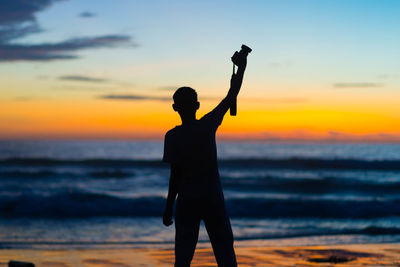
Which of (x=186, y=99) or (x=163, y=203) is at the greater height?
(x=186, y=99)

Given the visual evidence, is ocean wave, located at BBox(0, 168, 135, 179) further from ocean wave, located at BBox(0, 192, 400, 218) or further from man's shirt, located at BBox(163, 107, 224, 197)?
man's shirt, located at BBox(163, 107, 224, 197)

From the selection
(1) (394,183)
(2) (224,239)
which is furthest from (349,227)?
(1) (394,183)

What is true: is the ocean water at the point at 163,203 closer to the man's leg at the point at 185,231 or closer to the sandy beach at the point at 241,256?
the sandy beach at the point at 241,256

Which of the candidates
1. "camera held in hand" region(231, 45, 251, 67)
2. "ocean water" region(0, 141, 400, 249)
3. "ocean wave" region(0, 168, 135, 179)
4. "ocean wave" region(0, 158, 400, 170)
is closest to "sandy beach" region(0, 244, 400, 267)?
"ocean water" region(0, 141, 400, 249)

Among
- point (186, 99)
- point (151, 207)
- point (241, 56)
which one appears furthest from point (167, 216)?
point (151, 207)

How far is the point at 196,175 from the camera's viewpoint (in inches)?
138

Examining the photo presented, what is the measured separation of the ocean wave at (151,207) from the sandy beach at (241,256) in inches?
238

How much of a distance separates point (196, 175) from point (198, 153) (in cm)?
15

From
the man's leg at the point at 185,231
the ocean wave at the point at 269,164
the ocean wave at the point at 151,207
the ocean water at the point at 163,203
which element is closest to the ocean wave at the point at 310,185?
the ocean water at the point at 163,203

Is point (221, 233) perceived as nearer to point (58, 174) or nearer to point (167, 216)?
point (167, 216)

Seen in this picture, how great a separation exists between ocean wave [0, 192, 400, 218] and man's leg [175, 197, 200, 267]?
11282 millimetres

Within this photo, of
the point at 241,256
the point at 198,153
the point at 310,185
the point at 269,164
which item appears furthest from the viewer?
the point at 269,164

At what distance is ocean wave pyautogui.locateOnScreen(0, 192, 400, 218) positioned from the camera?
50.5ft

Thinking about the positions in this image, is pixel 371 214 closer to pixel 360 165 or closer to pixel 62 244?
pixel 62 244
